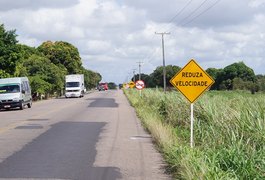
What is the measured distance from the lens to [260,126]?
10.2m

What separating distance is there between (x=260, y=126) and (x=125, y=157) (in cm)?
364

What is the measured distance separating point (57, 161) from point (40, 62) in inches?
2093

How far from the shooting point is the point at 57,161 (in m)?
11.5

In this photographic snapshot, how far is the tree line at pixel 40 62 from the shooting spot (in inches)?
1694

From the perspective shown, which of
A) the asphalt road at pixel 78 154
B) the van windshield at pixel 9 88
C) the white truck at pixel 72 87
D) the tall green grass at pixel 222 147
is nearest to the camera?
the tall green grass at pixel 222 147

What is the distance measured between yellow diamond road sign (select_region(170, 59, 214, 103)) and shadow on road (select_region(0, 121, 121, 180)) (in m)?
2.93

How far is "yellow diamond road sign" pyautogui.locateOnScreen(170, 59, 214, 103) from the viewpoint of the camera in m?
13.1

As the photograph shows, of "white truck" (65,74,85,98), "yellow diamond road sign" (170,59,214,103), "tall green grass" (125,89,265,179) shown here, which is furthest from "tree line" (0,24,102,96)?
"yellow diamond road sign" (170,59,214,103)

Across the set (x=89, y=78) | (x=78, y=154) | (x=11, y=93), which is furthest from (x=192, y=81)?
(x=89, y=78)

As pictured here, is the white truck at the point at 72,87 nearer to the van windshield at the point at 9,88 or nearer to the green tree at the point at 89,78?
the van windshield at the point at 9,88

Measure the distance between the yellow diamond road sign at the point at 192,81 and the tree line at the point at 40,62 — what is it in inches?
1240

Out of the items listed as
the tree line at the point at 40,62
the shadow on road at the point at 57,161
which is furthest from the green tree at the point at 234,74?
the shadow on road at the point at 57,161

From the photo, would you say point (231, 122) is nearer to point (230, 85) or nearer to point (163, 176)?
point (163, 176)

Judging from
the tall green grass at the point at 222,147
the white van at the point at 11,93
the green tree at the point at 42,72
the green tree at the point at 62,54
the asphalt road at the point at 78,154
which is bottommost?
the asphalt road at the point at 78,154
